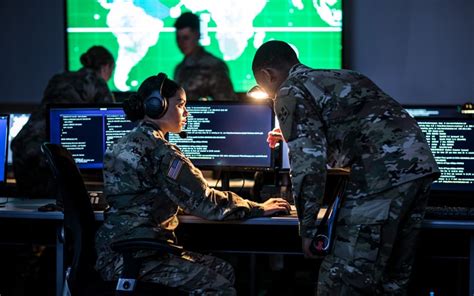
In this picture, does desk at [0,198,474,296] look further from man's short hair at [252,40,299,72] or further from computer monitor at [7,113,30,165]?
computer monitor at [7,113,30,165]

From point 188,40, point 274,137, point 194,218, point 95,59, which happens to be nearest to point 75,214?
point 194,218

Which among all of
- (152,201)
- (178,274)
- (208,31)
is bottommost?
(178,274)

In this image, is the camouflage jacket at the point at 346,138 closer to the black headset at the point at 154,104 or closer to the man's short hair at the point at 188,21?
the black headset at the point at 154,104

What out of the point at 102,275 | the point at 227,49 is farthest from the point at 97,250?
the point at 227,49

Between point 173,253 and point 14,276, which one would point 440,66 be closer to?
point 14,276

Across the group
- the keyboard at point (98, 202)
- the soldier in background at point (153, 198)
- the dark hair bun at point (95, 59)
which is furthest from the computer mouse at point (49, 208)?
the dark hair bun at point (95, 59)

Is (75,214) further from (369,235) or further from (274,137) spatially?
(369,235)

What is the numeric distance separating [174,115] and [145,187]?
1.05ft

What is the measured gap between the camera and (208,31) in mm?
5797

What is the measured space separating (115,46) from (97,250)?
341 centimetres

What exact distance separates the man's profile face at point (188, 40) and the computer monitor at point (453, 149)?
8.59 ft

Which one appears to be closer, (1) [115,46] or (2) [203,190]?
(2) [203,190]

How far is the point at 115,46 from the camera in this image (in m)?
5.91

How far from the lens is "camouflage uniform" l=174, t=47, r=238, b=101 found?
17.5 ft
